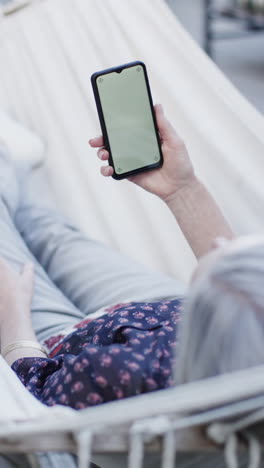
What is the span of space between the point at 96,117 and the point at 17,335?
1.93ft

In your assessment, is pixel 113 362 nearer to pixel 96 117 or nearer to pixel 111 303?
pixel 111 303

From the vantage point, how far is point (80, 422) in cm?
49

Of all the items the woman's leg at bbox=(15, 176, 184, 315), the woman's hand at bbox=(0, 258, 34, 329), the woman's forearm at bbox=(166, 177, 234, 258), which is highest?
the woman's forearm at bbox=(166, 177, 234, 258)

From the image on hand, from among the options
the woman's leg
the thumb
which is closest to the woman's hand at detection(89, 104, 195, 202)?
the thumb

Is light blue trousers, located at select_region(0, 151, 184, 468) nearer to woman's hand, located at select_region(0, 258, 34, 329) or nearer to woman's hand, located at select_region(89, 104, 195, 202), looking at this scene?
woman's hand, located at select_region(0, 258, 34, 329)

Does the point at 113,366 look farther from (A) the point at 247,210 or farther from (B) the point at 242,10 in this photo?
(B) the point at 242,10

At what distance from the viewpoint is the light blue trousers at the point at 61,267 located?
95cm

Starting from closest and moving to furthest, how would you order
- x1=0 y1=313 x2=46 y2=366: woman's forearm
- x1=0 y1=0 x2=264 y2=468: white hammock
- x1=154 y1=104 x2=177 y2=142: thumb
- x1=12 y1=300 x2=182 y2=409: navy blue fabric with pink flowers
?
x1=12 y1=300 x2=182 y2=409: navy blue fabric with pink flowers < x1=0 y1=313 x2=46 y2=366: woman's forearm < x1=154 y1=104 x2=177 y2=142: thumb < x1=0 y1=0 x2=264 y2=468: white hammock

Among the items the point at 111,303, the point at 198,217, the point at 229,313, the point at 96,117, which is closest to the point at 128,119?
the point at 198,217

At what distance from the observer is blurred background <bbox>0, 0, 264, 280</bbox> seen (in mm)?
1098

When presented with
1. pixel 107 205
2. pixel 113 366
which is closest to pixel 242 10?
pixel 107 205

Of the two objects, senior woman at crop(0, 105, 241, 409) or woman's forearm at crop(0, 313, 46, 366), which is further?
woman's forearm at crop(0, 313, 46, 366)

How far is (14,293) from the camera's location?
3.06 feet

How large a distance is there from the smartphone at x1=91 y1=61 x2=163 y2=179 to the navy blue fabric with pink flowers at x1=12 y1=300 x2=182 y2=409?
218 mm
